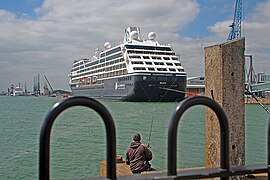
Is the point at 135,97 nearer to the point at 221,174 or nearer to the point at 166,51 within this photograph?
the point at 166,51

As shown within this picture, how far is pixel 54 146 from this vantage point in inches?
544

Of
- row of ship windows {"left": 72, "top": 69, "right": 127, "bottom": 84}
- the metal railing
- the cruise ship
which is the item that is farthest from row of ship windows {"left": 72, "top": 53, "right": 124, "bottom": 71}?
the metal railing

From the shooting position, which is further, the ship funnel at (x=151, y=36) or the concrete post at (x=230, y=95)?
the ship funnel at (x=151, y=36)

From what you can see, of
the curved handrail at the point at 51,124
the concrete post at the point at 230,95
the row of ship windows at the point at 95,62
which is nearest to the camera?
the curved handrail at the point at 51,124

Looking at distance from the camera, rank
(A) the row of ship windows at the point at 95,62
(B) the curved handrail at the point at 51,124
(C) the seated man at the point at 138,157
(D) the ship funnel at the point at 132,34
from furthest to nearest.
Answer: (D) the ship funnel at the point at 132,34 → (A) the row of ship windows at the point at 95,62 → (C) the seated man at the point at 138,157 → (B) the curved handrail at the point at 51,124

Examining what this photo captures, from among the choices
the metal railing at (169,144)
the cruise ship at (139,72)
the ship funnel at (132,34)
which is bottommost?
the metal railing at (169,144)

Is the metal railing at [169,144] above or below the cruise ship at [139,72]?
below

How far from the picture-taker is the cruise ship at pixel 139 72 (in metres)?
46.1

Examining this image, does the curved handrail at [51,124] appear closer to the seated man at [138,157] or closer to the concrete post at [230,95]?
the concrete post at [230,95]

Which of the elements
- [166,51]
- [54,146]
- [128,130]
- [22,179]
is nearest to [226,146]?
[22,179]

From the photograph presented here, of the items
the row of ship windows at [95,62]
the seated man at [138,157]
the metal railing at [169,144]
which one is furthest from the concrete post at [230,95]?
the row of ship windows at [95,62]

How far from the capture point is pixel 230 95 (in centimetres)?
349

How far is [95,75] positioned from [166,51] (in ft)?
53.6

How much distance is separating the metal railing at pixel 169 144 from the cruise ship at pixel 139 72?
38.4 meters
